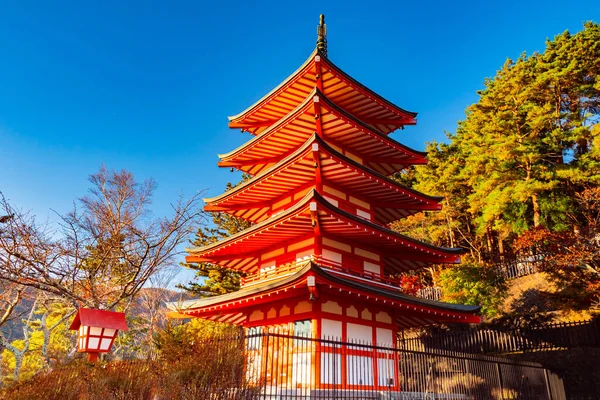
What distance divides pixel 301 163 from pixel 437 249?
6339 millimetres

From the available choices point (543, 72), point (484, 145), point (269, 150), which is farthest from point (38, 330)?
point (543, 72)

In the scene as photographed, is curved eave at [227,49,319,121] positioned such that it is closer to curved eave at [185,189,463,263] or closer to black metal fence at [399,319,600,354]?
curved eave at [185,189,463,263]

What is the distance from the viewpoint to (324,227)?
578 inches

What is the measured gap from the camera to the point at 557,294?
71.6ft

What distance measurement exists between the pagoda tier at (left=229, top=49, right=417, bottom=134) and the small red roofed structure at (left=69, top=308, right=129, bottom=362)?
12.0 metres

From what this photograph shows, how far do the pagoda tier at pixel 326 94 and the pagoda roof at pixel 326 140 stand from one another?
3.17 ft

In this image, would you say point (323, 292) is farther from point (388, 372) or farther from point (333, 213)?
point (388, 372)

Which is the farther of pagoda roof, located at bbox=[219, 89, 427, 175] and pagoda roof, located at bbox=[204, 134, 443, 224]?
pagoda roof, located at bbox=[219, 89, 427, 175]

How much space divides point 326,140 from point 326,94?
2.57 m

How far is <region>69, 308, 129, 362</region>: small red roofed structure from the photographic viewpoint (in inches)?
381

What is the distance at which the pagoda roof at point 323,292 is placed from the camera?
12.4 m

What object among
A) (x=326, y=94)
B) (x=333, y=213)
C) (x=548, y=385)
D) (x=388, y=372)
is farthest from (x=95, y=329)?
(x=548, y=385)

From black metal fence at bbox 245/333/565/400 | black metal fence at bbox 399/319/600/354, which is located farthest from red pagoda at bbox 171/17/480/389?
black metal fence at bbox 399/319/600/354

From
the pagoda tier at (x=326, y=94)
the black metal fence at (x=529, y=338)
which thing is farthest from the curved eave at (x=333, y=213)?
the black metal fence at (x=529, y=338)
